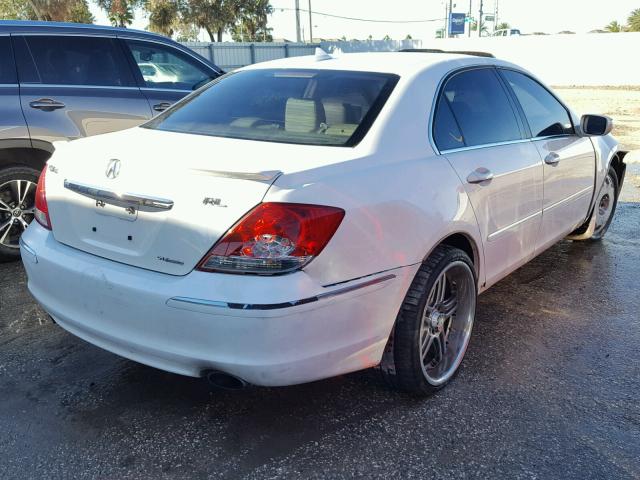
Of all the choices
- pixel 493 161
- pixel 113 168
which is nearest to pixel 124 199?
pixel 113 168

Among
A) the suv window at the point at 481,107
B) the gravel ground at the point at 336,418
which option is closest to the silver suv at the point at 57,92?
the gravel ground at the point at 336,418

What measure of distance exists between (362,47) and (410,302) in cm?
4009

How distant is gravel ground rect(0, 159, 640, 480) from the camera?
97.2 inches

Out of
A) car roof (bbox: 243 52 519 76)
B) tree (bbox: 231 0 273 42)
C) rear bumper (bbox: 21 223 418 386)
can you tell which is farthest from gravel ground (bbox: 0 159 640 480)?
tree (bbox: 231 0 273 42)

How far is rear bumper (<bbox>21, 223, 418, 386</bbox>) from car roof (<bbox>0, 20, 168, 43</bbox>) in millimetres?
3037

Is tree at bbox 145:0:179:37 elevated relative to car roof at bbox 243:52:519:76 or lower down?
elevated

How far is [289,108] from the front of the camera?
3.14 meters

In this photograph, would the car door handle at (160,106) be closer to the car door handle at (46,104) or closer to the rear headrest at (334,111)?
the car door handle at (46,104)

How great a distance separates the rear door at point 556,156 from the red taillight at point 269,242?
7.19 feet

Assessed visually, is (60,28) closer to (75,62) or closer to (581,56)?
(75,62)

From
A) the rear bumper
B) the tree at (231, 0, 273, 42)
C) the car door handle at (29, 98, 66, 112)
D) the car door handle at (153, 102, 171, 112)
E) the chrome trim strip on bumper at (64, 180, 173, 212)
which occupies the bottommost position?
the rear bumper

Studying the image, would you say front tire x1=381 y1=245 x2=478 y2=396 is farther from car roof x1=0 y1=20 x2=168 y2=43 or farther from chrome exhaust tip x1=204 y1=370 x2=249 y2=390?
car roof x1=0 y1=20 x2=168 y2=43

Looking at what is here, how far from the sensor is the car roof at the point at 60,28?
15.9 ft

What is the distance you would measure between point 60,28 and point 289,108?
119 inches
